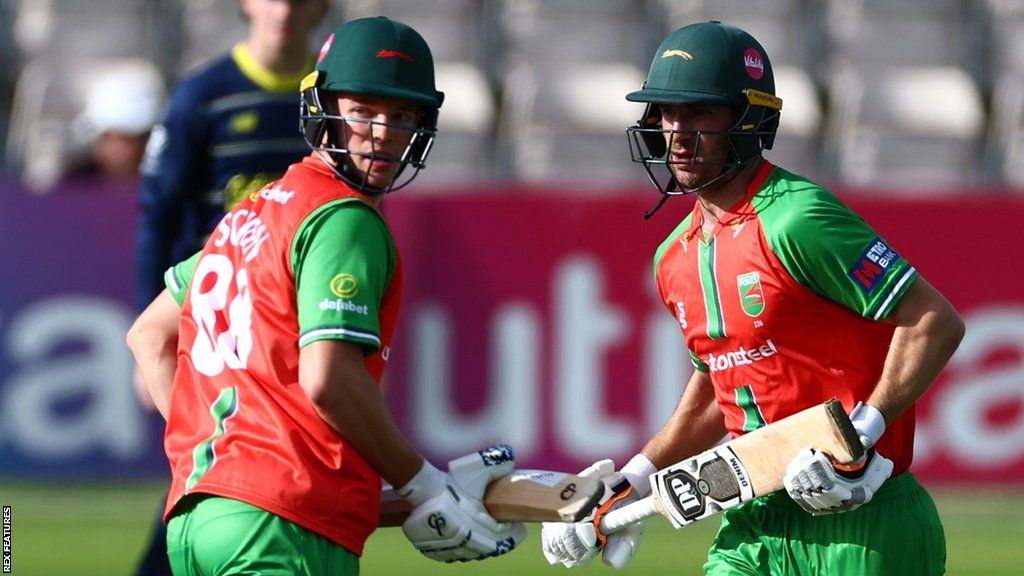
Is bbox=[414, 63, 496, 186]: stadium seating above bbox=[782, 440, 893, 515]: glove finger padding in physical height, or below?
below

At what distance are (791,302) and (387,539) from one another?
192 inches

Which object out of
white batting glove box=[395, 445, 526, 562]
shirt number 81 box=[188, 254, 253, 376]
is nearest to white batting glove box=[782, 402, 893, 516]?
white batting glove box=[395, 445, 526, 562]

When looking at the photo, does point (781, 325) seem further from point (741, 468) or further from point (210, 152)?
point (210, 152)

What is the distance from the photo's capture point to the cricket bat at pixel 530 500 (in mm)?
3723

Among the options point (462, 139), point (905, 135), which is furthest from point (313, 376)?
point (905, 135)

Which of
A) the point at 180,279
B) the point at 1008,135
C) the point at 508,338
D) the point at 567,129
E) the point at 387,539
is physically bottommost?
the point at 387,539

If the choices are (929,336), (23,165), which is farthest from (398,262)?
(23,165)

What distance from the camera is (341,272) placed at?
3.36 m

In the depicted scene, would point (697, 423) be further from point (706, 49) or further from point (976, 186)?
point (976, 186)

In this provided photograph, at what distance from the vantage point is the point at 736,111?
4.01 m

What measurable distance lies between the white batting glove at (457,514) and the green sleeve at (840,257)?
2.76 feet

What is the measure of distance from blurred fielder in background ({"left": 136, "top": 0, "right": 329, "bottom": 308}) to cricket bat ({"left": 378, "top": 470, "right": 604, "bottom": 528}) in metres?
1.89

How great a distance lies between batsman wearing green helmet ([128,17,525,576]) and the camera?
132 inches

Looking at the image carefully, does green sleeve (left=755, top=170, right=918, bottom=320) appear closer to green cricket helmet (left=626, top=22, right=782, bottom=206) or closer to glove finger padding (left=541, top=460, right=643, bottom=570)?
green cricket helmet (left=626, top=22, right=782, bottom=206)
